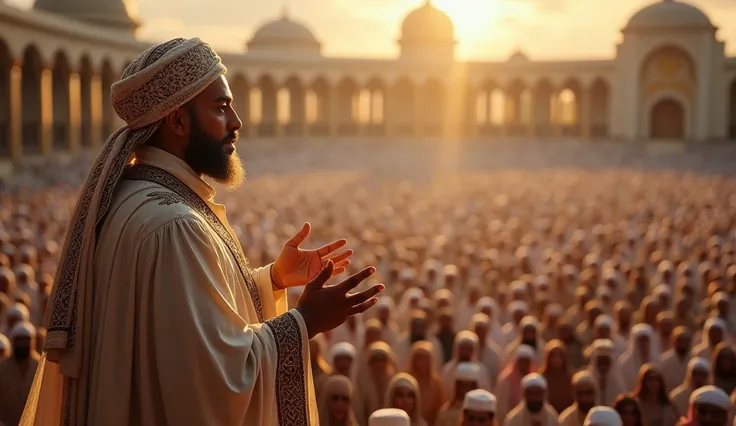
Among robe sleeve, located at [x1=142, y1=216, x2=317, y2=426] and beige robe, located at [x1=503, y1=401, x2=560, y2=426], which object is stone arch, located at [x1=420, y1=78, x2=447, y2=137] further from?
robe sleeve, located at [x1=142, y1=216, x2=317, y2=426]

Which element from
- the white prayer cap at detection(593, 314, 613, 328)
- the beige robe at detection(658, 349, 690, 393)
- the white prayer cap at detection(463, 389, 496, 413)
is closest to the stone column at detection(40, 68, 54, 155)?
the white prayer cap at detection(593, 314, 613, 328)

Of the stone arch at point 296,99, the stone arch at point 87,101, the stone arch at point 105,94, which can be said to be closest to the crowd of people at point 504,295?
the stone arch at point 87,101

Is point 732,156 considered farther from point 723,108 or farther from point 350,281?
point 350,281

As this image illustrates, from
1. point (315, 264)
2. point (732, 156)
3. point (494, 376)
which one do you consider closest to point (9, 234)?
point (494, 376)

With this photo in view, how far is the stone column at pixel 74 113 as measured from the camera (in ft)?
104

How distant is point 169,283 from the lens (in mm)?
2740

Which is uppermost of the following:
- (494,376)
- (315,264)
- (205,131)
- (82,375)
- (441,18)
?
(441,18)

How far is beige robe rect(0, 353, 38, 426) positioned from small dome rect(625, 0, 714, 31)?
40.9m

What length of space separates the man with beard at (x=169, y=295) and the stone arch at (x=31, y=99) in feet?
90.7

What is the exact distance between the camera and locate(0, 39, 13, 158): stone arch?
2670 cm

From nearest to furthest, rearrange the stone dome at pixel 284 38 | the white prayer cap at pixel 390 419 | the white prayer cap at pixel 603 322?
the white prayer cap at pixel 390 419 → the white prayer cap at pixel 603 322 → the stone dome at pixel 284 38

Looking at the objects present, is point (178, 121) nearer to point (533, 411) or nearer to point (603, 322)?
point (533, 411)

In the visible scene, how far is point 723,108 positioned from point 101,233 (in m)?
44.3

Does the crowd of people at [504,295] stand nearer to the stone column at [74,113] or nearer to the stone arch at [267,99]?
the stone column at [74,113]
